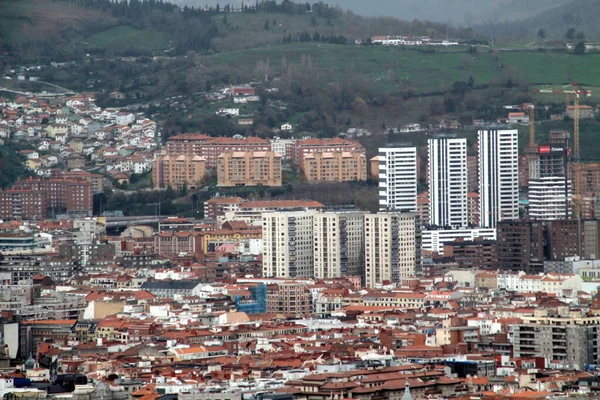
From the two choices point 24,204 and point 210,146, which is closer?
point 24,204

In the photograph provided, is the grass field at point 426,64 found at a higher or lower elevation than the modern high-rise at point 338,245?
higher

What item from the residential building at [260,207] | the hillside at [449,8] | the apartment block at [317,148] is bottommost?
the residential building at [260,207]

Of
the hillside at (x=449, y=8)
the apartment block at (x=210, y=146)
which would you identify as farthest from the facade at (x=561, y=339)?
the hillside at (x=449, y=8)

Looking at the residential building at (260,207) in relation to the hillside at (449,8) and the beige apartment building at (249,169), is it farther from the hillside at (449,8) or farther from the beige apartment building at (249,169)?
the hillside at (449,8)

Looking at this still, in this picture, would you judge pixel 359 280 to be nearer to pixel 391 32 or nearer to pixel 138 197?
pixel 138 197

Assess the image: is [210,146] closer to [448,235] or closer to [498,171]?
[498,171]

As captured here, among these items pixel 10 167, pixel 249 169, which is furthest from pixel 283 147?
pixel 10 167

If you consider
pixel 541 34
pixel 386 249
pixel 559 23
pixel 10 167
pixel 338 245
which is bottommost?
pixel 386 249
